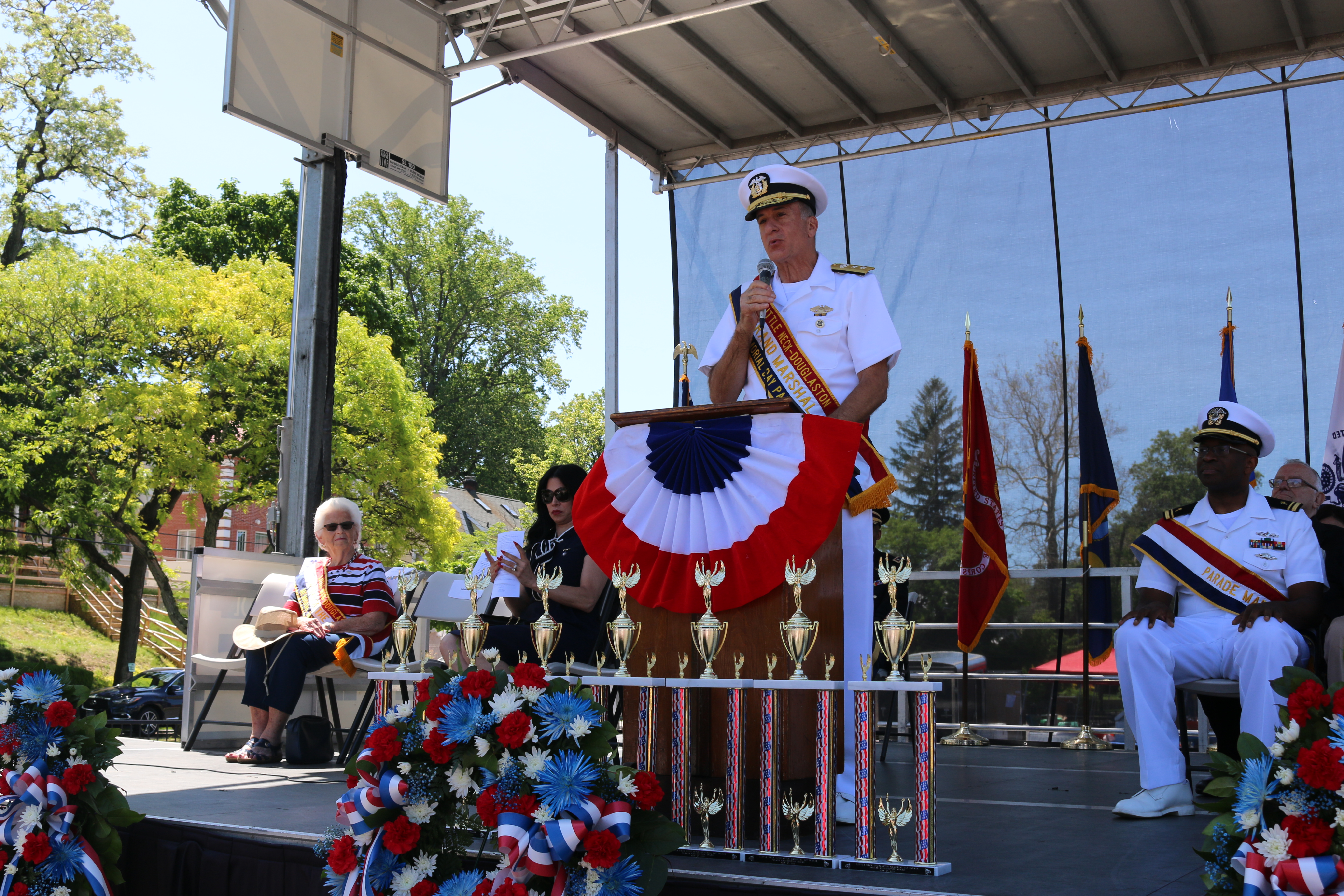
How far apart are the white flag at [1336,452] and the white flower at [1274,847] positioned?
11.3ft

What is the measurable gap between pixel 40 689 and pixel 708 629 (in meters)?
1.71

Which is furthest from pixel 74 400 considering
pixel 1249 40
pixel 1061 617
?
pixel 1249 40

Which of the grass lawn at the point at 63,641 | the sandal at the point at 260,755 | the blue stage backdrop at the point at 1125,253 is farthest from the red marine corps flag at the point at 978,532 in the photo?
the grass lawn at the point at 63,641

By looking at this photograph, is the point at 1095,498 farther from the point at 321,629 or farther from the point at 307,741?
the point at 307,741

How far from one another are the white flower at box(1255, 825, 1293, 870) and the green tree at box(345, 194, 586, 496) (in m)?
30.3

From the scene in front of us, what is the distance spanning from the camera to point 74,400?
15781 mm

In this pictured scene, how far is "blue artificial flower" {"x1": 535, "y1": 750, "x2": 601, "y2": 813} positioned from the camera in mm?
1924

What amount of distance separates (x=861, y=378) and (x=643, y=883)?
1.37m

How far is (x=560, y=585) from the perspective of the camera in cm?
328

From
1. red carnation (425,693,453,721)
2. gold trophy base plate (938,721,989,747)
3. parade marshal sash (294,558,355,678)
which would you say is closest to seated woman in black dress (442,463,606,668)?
parade marshal sash (294,558,355,678)

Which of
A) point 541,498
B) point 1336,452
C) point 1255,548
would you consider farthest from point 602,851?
point 1336,452

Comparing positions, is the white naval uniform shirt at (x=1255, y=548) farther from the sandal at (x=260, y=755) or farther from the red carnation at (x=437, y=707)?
the sandal at (x=260, y=755)

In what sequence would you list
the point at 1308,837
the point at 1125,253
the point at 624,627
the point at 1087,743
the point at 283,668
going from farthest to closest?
the point at 1125,253, the point at 1087,743, the point at 283,668, the point at 624,627, the point at 1308,837

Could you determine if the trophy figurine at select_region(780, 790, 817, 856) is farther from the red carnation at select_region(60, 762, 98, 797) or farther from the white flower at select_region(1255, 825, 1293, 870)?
the red carnation at select_region(60, 762, 98, 797)
